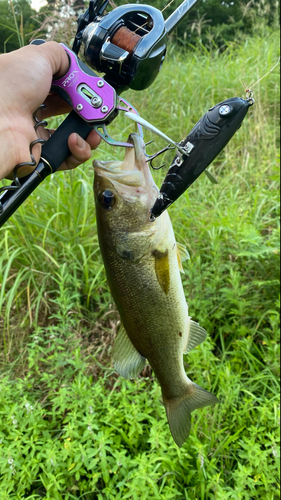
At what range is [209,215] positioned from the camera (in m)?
3.29

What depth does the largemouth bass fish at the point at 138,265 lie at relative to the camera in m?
1.29

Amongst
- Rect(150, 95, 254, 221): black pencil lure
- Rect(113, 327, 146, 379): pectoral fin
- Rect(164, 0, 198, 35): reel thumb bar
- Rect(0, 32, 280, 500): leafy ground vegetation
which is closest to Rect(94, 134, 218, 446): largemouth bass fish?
Rect(113, 327, 146, 379): pectoral fin

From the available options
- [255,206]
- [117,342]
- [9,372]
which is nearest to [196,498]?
[117,342]

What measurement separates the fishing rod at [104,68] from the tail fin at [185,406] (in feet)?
3.08

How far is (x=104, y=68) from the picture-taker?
4.03 ft

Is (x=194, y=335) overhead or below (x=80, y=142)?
below

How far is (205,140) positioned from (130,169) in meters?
0.36

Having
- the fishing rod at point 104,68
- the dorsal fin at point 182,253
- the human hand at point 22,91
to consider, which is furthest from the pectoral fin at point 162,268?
the human hand at point 22,91

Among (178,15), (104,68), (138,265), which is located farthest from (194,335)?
(178,15)

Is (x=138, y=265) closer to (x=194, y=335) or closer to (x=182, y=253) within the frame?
(x=182, y=253)

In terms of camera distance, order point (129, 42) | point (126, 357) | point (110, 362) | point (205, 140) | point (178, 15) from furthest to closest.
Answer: point (110, 362) < point (126, 357) < point (178, 15) < point (129, 42) < point (205, 140)

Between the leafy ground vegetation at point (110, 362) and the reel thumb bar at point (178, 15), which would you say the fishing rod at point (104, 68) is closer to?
the reel thumb bar at point (178, 15)

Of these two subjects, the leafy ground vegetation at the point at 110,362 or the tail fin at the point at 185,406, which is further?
the leafy ground vegetation at the point at 110,362

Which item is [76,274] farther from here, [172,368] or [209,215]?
[172,368]
